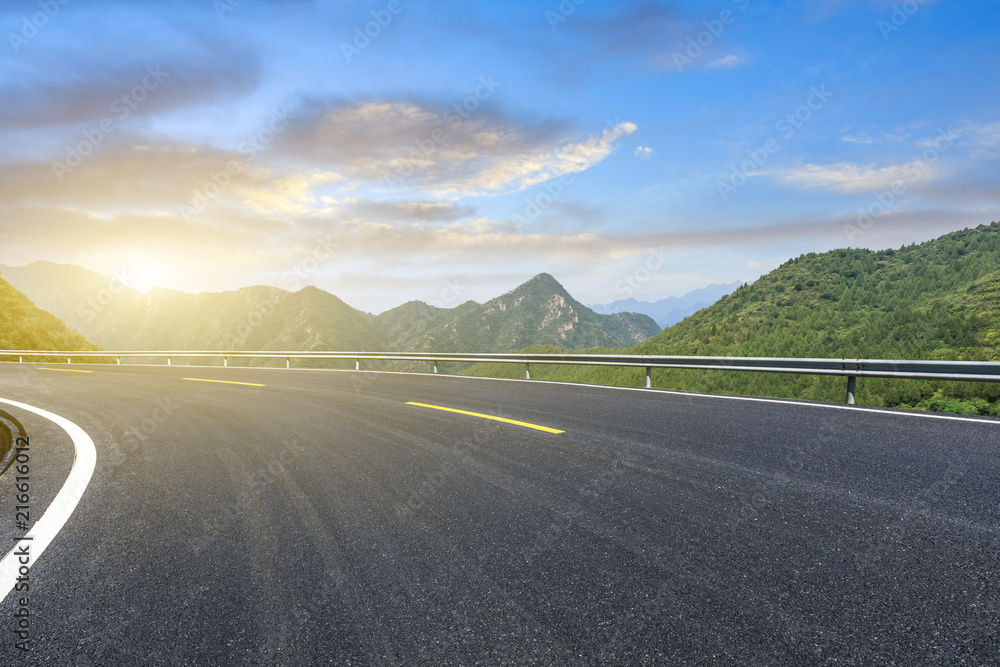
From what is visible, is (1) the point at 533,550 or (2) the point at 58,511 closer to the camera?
(1) the point at 533,550

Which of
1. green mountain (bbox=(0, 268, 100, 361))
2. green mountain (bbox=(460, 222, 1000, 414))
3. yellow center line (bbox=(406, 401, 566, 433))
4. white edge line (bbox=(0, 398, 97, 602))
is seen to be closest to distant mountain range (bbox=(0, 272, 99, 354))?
green mountain (bbox=(0, 268, 100, 361))

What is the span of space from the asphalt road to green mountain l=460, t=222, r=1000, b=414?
10.7 meters

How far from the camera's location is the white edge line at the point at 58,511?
3.24 m

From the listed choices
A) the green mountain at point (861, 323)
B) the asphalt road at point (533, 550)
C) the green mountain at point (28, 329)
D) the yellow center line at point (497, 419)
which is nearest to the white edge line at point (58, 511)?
the asphalt road at point (533, 550)

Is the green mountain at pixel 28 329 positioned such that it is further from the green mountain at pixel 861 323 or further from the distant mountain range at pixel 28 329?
the green mountain at pixel 861 323

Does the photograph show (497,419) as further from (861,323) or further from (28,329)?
(28,329)

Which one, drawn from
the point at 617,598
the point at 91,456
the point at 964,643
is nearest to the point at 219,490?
the point at 91,456

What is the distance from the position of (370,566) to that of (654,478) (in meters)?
2.73

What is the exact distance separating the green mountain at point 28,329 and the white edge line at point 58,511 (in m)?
67.0

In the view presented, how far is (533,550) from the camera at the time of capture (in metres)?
3.22

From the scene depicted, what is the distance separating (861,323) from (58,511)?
206 feet

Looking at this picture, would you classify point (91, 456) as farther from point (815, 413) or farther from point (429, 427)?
point (815, 413)

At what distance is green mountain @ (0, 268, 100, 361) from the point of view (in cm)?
5875

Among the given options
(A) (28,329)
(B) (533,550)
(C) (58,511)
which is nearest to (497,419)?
(B) (533,550)
